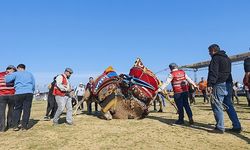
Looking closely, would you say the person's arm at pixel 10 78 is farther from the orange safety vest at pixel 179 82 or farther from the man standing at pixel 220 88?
the man standing at pixel 220 88

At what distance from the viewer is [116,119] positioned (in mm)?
12484

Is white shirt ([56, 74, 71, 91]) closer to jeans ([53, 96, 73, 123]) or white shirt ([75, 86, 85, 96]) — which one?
jeans ([53, 96, 73, 123])

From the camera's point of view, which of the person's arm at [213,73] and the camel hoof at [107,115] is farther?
the camel hoof at [107,115]

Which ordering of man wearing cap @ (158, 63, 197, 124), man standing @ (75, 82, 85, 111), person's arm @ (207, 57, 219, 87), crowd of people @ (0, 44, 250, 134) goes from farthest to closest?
man standing @ (75, 82, 85, 111) → man wearing cap @ (158, 63, 197, 124) → crowd of people @ (0, 44, 250, 134) → person's arm @ (207, 57, 219, 87)

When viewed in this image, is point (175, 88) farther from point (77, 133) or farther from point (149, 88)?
point (77, 133)

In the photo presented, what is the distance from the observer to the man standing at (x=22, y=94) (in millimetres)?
10305

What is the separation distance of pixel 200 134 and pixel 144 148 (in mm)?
2156

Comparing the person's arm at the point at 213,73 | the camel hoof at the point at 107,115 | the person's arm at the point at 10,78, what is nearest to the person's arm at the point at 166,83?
the person's arm at the point at 213,73

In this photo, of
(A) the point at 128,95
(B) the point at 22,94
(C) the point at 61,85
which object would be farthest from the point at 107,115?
(B) the point at 22,94

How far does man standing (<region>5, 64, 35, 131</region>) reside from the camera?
33.8 ft

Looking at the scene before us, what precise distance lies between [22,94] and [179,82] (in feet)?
16.6

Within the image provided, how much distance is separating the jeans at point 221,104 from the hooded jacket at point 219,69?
0.63 feet

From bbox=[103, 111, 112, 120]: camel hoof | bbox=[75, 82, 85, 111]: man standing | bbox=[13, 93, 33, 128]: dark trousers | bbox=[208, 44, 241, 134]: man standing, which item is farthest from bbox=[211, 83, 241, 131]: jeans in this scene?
bbox=[75, 82, 85, 111]: man standing

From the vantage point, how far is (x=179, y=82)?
1066 centimetres
